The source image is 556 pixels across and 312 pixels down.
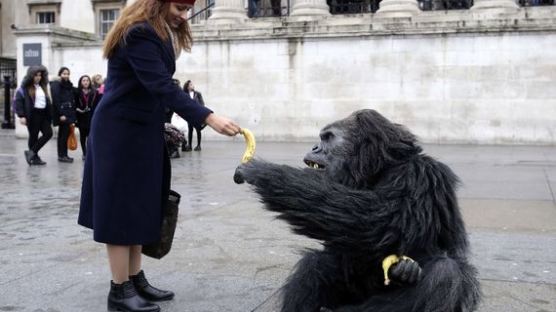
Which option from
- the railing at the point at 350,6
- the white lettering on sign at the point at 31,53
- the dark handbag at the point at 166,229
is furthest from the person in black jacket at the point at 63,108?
the railing at the point at 350,6

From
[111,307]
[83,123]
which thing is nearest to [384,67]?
[83,123]

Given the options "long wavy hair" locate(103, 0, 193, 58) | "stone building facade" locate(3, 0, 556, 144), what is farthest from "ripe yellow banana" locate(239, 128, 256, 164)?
"stone building facade" locate(3, 0, 556, 144)

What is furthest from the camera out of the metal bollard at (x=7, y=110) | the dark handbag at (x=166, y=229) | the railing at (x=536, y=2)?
the metal bollard at (x=7, y=110)

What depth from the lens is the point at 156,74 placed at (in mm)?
3203

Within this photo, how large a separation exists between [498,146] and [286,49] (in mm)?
6092

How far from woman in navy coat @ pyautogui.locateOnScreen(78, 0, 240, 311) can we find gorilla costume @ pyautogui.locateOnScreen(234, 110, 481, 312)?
1004mm

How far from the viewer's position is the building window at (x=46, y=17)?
31781mm

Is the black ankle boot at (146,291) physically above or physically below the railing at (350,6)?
below

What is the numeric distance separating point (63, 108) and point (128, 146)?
9664mm

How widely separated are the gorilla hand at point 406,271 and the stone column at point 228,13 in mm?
18657

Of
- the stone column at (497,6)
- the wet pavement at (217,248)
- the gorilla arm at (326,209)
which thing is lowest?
the wet pavement at (217,248)

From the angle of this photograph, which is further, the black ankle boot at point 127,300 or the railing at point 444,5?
the railing at point 444,5

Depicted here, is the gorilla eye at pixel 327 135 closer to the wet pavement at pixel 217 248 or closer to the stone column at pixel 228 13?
the wet pavement at pixel 217 248

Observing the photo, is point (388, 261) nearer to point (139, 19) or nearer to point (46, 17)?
point (139, 19)
